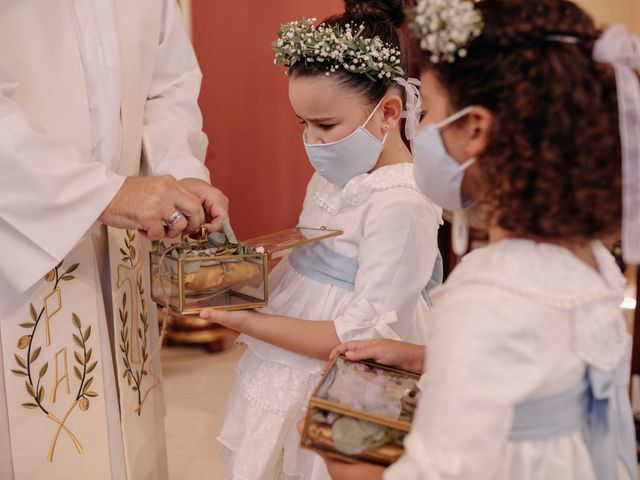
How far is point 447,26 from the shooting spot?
103 centimetres

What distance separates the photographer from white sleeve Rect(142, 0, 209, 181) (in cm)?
191

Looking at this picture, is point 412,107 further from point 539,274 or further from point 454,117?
point 539,274

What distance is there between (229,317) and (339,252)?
321mm

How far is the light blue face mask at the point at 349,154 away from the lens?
1662 mm

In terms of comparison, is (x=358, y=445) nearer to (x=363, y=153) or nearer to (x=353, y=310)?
(x=353, y=310)

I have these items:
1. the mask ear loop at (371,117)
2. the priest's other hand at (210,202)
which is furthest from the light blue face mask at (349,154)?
the priest's other hand at (210,202)

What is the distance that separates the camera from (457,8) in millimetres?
1018

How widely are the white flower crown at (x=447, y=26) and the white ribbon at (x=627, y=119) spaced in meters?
0.18

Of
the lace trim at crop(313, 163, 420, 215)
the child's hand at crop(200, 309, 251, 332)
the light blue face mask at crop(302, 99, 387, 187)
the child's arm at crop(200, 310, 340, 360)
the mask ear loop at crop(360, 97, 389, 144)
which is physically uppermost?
the mask ear loop at crop(360, 97, 389, 144)

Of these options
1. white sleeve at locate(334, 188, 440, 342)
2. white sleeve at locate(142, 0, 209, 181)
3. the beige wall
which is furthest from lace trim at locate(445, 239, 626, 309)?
the beige wall

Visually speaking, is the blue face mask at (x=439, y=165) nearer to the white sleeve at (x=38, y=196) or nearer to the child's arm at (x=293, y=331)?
the child's arm at (x=293, y=331)

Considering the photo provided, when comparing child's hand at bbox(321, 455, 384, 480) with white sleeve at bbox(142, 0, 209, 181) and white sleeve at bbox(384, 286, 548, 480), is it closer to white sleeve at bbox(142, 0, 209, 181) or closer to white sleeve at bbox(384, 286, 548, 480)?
white sleeve at bbox(384, 286, 548, 480)

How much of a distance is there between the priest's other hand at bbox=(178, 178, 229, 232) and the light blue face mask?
0.79 feet

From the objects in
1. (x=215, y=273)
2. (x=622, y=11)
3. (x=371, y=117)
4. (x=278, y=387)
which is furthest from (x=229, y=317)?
(x=622, y=11)
